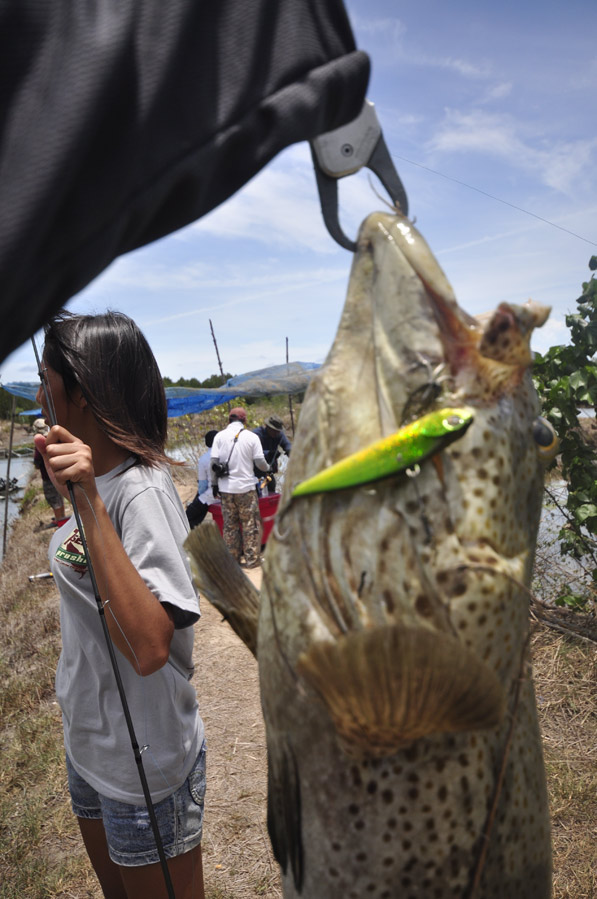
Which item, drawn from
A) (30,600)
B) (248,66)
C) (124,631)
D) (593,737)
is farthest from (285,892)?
(30,600)

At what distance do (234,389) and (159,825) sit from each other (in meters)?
13.1

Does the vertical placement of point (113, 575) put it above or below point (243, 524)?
above

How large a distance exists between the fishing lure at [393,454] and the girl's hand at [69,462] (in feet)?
3.37

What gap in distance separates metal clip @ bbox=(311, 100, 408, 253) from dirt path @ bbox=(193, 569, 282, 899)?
2.62 metres

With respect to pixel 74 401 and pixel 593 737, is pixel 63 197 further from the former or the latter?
pixel 593 737

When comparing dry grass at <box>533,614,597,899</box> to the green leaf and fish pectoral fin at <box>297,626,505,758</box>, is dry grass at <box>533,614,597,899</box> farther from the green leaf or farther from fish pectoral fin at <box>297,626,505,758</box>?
fish pectoral fin at <box>297,626,505,758</box>

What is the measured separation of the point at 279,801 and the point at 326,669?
1.29 ft

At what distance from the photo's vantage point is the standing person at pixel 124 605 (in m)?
1.85

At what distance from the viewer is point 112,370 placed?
219 cm

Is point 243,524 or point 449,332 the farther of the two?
point 243,524

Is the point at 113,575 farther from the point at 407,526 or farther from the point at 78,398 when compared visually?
the point at 407,526

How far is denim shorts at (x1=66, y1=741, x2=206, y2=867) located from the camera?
78.6 inches

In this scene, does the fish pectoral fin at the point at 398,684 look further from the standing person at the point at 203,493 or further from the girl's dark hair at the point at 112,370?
the standing person at the point at 203,493


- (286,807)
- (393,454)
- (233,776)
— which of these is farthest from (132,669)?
(233,776)
